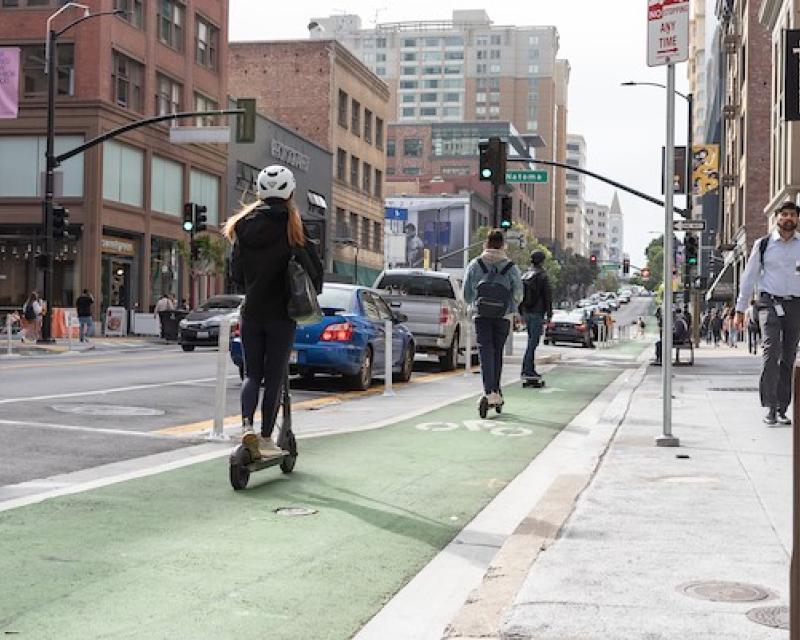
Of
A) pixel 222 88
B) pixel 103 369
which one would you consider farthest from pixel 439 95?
pixel 103 369

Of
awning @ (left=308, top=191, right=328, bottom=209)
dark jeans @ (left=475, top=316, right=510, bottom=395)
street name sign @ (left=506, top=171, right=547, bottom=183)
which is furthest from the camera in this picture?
awning @ (left=308, top=191, right=328, bottom=209)

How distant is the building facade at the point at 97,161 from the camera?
3944 centimetres

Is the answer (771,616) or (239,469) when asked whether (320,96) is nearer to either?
(239,469)

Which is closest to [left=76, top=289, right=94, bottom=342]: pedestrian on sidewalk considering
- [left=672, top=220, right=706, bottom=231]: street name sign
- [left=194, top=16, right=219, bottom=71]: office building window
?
[left=194, top=16, right=219, bottom=71]: office building window

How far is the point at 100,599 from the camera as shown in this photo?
4.07 meters

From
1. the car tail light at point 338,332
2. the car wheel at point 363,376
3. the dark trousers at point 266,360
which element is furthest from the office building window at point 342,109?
the dark trousers at point 266,360

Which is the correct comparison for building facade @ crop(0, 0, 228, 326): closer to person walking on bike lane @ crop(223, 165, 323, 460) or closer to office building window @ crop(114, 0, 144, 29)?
office building window @ crop(114, 0, 144, 29)

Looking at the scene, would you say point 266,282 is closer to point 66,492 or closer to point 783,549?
point 66,492

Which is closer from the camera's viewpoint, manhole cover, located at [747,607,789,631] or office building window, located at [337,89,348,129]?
manhole cover, located at [747,607,789,631]

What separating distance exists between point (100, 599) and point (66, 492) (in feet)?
7.47

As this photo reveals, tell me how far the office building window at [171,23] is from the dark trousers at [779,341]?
131 feet

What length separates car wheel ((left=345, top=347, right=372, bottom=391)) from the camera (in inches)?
593

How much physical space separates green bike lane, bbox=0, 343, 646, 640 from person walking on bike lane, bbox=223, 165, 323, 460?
670 mm

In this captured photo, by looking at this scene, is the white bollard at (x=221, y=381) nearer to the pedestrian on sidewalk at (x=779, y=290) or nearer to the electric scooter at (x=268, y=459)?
the electric scooter at (x=268, y=459)
